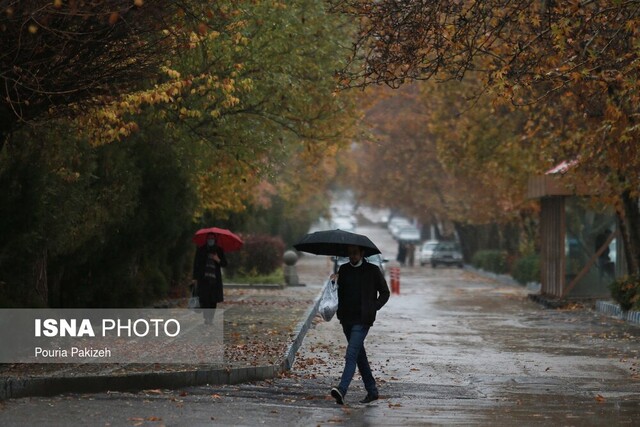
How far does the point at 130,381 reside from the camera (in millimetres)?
14297

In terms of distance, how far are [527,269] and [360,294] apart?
34147 mm

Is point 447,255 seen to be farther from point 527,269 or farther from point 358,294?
point 358,294

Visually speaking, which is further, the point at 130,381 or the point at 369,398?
the point at 130,381

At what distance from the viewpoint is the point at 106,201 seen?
20984 mm

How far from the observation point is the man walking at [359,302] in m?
13.7

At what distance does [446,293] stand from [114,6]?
30061 millimetres

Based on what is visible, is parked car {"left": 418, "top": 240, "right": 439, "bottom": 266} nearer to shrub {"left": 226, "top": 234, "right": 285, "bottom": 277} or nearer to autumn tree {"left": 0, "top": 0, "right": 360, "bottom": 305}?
shrub {"left": 226, "top": 234, "right": 285, "bottom": 277}

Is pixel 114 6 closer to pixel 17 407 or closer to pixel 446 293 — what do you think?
pixel 17 407

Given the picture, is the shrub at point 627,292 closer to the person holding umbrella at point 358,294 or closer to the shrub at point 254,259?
the person holding umbrella at point 358,294

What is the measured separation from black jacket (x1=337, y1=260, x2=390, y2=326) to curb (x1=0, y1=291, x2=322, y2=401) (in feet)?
6.61

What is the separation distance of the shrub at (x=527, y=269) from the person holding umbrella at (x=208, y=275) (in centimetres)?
2412

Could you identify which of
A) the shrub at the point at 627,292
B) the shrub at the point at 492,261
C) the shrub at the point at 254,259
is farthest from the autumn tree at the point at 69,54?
the shrub at the point at 492,261

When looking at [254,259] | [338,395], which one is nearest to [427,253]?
[254,259]

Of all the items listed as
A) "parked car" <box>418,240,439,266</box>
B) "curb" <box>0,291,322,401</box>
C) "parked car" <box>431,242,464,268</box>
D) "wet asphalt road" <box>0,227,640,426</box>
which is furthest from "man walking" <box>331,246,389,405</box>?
"parked car" <box>418,240,439,266</box>
